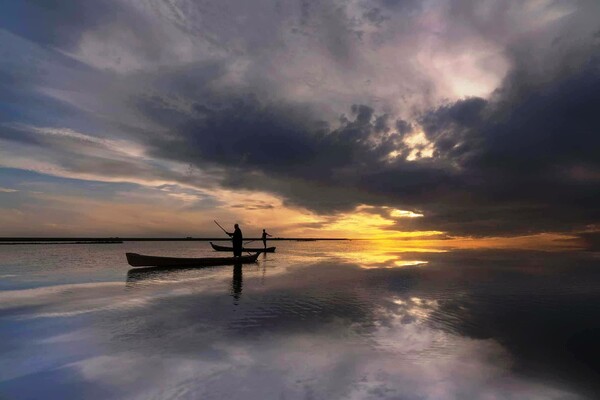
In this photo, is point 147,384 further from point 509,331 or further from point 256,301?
point 509,331

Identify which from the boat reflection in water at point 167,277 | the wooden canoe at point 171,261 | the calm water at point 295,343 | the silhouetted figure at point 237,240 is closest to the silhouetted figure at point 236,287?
the boat reflection in water at point 167,277

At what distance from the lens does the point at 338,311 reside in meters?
14.3

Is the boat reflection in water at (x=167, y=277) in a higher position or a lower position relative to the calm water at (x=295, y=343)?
higher

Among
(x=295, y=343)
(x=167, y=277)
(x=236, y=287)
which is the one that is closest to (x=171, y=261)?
(x=167, y=277)

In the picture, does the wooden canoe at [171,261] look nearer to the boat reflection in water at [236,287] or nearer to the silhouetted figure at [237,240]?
the silhouetted figure at [237,240]

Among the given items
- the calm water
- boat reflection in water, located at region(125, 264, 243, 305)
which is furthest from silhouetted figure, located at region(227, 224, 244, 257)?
the calm water

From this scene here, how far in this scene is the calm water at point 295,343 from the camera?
726 cm

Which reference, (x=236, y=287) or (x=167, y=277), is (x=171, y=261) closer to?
(x=167, y=277)

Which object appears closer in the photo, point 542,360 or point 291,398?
point 291,398

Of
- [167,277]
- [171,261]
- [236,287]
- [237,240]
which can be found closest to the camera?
[236,287]

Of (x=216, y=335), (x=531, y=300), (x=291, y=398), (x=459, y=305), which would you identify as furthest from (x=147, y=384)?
(x=531, y=300)

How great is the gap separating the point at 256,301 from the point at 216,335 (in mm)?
5480

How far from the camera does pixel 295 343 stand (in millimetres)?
10055

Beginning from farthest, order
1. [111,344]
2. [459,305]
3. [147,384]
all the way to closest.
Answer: [459,305] → [111,344] → [147,384]
